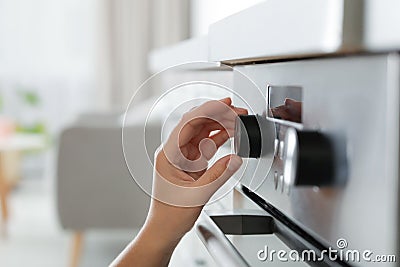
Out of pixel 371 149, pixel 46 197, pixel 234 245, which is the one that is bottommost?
pixel 46 197

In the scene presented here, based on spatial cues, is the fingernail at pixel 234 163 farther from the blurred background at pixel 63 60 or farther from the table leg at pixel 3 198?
the blurred background at pixel 63 60

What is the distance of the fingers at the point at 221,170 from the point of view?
0.54 m

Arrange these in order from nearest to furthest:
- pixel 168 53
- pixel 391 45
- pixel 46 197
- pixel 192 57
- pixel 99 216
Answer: pixel 391 45, pixel 192 57, pixel 168 53, pixel 99 216, pixel 46 197

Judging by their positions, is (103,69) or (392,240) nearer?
(392,240)

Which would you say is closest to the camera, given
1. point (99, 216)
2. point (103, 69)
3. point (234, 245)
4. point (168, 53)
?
point (234, 245)

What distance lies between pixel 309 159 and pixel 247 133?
0.13m

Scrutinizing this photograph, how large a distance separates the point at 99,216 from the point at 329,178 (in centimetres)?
222

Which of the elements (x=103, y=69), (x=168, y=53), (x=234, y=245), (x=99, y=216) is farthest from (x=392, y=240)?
(x=103, y=69)

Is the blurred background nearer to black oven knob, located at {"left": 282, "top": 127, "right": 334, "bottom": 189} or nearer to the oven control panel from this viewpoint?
the oven control panel

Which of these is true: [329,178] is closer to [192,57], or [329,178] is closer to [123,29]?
[192,57]

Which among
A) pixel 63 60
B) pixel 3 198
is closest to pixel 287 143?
pixel 3 198

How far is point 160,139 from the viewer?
0.60 meters

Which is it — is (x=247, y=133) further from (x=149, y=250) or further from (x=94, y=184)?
(x=94, y=184)

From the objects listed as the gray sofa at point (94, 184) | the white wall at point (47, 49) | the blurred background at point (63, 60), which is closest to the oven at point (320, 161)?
the gray sofa at point (94, 184)
